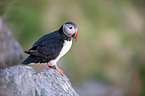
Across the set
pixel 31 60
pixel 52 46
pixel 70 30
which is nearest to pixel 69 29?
pixel 70 30

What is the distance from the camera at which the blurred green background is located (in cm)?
1084

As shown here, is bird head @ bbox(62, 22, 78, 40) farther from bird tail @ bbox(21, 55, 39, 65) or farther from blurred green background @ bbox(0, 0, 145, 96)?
blurred green background @ bbox(0, 0, 145, 96)

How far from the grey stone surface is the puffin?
1.25ft

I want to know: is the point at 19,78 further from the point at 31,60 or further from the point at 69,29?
the point at 69,29

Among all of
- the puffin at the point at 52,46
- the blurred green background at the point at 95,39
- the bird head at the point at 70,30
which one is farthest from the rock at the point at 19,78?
the blurred green background at the point at 95,39

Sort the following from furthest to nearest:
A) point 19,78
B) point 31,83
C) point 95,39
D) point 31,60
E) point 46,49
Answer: point 95,39, point 46,49, point 31,60, point 31,83, point 19,78

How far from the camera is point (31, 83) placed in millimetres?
3824

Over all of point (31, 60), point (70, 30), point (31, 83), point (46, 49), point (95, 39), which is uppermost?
point (70, 30)

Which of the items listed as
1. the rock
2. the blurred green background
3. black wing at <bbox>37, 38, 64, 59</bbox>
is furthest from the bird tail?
the blurred green background

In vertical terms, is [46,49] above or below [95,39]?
above

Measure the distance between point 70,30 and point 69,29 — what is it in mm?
28

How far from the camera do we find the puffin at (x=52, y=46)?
4875 millimetres

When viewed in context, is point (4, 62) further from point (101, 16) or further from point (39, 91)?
point (101, 16)

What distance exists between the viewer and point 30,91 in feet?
12.3
